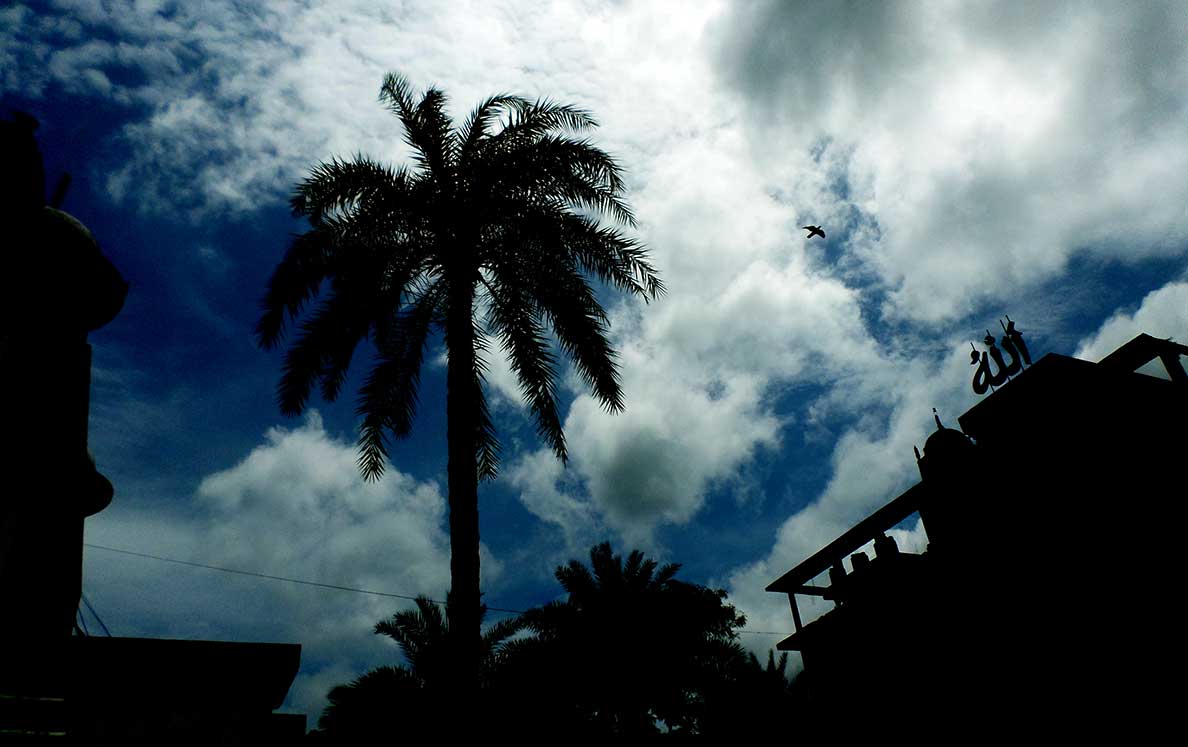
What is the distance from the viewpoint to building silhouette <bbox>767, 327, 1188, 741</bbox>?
8680 millimetres

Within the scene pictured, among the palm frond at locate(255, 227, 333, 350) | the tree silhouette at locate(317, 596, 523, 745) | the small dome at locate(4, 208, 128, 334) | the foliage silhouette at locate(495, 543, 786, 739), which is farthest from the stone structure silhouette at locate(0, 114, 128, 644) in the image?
the foliage silhouette at locate(495, 543, 786, 739)

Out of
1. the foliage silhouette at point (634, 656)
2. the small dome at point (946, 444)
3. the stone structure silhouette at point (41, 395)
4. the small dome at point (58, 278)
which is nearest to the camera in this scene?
the stone structure silhouette at point (41, 395)

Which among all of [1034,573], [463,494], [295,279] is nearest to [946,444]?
[1034,573]

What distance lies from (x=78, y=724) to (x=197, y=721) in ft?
3.34

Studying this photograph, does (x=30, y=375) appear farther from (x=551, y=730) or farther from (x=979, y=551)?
(x=551, y=730)

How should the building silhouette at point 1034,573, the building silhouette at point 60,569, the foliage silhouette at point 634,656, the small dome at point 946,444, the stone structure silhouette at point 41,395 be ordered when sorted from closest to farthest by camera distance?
the building silhouette at point 60,569, the stone structure silhouette at point 41,395, the building silhouette at point 1034,573, the small dome at point 946,444, the foliage silhouette at point 634,656

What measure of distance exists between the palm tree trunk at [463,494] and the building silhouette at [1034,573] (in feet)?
17.3

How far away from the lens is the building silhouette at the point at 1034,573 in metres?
8.68

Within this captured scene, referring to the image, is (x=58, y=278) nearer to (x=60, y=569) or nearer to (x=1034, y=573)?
(x=60, y=569)

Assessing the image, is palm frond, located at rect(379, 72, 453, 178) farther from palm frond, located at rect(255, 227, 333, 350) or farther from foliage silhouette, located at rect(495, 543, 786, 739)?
foliage silhouette, located at rect(495, 543, 786, 739)

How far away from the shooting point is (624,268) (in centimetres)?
1546

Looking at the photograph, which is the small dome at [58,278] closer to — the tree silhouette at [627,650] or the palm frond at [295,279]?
the palm frond at [295,279]

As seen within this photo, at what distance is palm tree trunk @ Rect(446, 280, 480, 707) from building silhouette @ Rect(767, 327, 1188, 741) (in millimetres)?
5264

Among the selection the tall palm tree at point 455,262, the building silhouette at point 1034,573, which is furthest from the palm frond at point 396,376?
the building silhouette at point 1034,573
